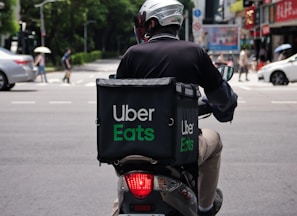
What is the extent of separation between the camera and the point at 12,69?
2516cm

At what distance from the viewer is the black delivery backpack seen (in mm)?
3973

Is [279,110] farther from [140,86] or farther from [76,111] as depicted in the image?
[140,86]

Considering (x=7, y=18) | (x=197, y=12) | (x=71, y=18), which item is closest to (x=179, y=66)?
(x=197, y=12)

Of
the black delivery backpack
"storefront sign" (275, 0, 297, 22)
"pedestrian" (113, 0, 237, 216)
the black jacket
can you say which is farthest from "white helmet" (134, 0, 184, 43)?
"storefront sign" (275, 0, 297, 22)

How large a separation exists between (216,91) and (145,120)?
0.65 meters

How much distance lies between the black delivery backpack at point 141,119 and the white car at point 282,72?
2547cm

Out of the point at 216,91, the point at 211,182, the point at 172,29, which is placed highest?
the point at 172,29

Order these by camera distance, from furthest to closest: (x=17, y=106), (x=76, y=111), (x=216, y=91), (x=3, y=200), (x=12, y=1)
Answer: (x=12, y=1), (x=17, y=106), (x=76, y=111), (x=3, y=200), (x=216, y=91)

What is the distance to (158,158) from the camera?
3.95 meters

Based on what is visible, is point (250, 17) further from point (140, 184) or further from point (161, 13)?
point (140, 184)

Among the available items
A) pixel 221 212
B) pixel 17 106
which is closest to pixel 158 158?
pixel 221 212

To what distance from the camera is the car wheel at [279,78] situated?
2923 cm

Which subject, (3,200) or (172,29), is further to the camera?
(3,200)

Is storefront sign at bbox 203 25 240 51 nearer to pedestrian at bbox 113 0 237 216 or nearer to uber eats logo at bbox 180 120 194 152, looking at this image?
pedestrian at bbox 113 0 237 216
